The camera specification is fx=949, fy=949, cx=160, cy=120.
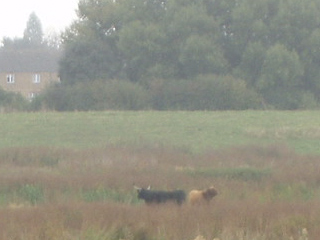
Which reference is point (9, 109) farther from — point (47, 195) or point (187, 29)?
point (47, 195)

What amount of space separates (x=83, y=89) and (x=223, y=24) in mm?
11094

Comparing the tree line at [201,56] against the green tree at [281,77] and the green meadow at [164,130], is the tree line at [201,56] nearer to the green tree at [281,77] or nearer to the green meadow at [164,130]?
the green tree at [281,77]

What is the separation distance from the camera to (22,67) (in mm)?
84688

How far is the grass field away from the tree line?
35.5ft

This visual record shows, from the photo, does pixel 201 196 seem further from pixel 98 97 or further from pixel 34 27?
pixel 34 27

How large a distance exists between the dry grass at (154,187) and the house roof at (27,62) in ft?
179

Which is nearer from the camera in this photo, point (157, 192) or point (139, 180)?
point (157, 192)

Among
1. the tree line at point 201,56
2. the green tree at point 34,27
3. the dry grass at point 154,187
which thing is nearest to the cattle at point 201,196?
the dry grass at point 154,187

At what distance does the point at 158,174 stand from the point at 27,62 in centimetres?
6191

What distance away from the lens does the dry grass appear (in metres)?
14.3

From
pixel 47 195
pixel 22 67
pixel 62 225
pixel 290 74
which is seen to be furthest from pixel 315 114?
pixel 22 67

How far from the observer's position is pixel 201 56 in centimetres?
5884

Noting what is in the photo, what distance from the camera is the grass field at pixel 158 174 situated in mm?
14477

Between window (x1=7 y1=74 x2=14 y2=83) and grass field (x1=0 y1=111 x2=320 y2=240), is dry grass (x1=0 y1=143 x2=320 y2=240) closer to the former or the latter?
grass field (x1=0 y1=111 x2=320 y2=240)
